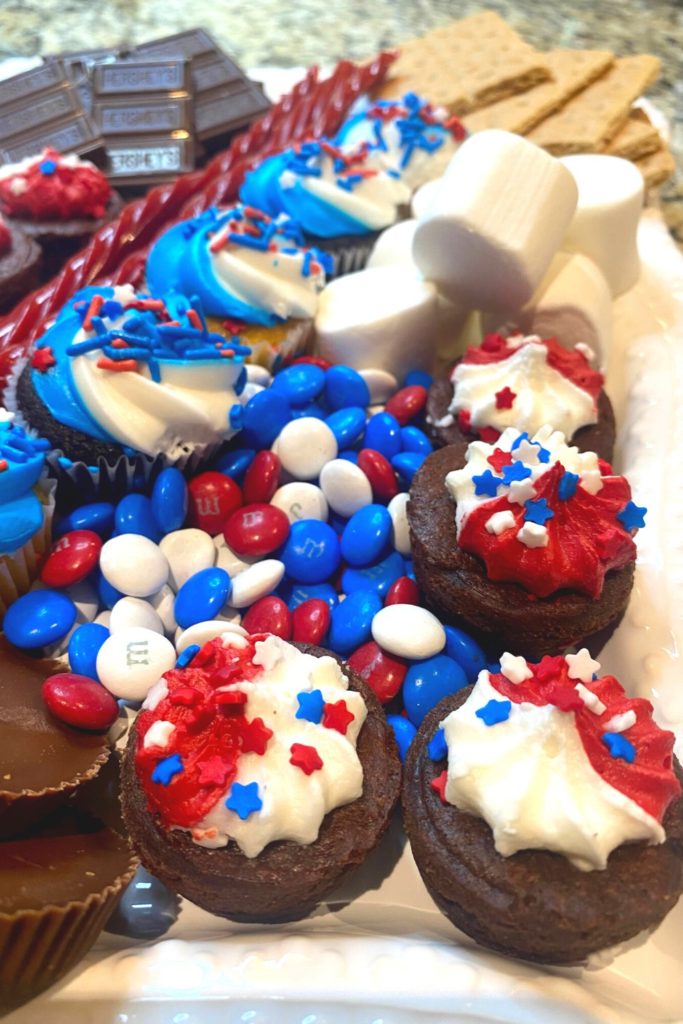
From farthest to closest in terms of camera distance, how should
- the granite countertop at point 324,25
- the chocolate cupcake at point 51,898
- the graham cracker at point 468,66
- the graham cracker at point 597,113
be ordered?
the granite countertop at point 324,25, the graham cracker at point 468,66, the graham cracker at point 597,113, the chocolate cupcake at point 51,898

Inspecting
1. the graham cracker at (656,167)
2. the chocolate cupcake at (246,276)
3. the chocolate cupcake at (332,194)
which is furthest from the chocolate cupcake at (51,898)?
the graham cracker at (656,167)

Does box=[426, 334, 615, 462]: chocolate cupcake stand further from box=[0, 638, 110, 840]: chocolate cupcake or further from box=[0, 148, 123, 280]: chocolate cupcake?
box=[0, 148, 123, 280]: chocolate cupcake

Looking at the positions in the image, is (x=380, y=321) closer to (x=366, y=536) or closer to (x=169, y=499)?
(x=366, y=536)

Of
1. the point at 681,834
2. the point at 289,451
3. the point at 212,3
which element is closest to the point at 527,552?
the point at 681,834


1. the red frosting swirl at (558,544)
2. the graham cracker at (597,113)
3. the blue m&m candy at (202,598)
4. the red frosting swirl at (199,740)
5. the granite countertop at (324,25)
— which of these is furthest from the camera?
the granite countertop at (324,25)

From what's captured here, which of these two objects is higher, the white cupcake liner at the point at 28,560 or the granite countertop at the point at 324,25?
the granite countertop at the point at 324,25

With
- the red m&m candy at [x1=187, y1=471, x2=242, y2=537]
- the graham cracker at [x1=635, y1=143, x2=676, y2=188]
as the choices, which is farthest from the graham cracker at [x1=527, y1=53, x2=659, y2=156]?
the red m&m candy at [x1=187, y1=471, x2=242, y2=537]

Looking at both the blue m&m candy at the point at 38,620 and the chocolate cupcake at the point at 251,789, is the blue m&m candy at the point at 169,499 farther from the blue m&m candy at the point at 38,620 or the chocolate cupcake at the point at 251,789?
the chocolate cupcake at the point at 251,789
